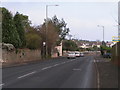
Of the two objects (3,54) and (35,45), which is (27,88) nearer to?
(3,54)

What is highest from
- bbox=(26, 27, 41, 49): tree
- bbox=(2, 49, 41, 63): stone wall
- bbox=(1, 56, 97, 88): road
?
bbox=(26, 27, 41, 49): tree

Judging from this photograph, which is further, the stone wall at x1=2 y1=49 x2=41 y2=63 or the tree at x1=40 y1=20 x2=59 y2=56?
the tree at x1=40 y1=20 x2=59 y2=56

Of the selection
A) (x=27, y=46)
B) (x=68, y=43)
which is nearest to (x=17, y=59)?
(x=27, y=46)

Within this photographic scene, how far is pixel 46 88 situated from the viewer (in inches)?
535

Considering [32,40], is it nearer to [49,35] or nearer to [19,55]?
[19,55]

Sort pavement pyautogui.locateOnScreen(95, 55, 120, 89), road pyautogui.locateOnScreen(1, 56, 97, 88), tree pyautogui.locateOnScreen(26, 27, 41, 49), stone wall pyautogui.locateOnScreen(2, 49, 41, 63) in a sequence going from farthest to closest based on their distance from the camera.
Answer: tree pyautogui.locateOnScreen(26, 27, 41, 49) < stone wall pyautogui.locateOnScreen(2, 49, 41, 63) < road pyautogui.locateOnScreen(1, 56, 97, 88) < pavement pyautogui.locateOnScreen(95, 55, 120, 89)

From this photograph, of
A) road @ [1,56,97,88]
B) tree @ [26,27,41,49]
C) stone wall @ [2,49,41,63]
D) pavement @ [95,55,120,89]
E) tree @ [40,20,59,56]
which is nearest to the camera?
pavement @ [95,55,120,89]

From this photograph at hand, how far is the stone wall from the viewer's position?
4283cm

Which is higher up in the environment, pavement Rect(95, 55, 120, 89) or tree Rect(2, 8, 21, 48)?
tree Rect(2, 8, 21, 48)

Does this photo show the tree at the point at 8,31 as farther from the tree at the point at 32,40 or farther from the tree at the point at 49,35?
the tree at the point at 49,35

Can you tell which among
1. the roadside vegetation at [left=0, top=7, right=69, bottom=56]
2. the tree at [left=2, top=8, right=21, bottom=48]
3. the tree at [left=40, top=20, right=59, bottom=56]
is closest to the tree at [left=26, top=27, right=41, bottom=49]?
the roadside vegetation at [left=0, top=7, right=69, bottom=56]

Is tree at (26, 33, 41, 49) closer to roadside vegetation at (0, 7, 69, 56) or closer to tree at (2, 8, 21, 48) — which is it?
roadside vegetation at (0, 7, 69, 56)

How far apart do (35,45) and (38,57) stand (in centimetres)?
481

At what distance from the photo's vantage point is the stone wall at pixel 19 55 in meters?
42.8
